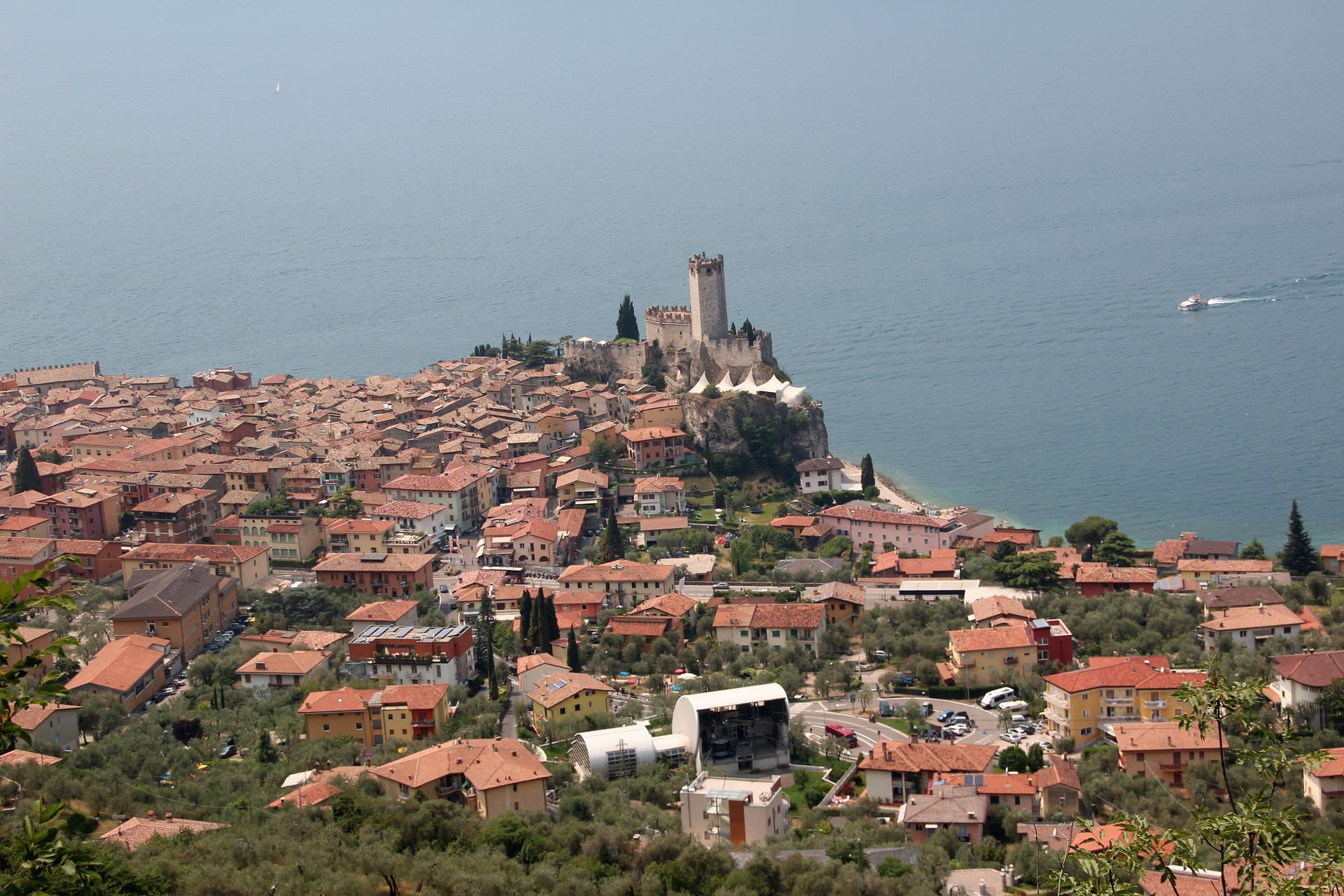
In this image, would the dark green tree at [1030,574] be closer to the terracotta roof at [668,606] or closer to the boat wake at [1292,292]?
the terracotta roof at [668,606]

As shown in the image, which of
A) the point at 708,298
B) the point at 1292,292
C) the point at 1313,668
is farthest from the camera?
the point at 1292,292

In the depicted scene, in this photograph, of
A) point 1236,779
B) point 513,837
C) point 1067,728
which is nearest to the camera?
point 513,837

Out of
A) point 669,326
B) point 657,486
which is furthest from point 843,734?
point 669,326

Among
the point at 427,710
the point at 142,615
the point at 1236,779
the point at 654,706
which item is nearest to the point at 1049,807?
the point at 1236,779

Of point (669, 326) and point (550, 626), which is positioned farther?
point (669, 326)

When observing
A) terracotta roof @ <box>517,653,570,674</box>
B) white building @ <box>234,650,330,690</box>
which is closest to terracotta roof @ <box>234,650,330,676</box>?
white building @ <box>234,650,330,690</box>

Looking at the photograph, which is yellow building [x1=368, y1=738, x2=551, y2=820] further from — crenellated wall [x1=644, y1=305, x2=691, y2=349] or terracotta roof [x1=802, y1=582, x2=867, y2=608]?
crenellated wall [x1=644, y1=305, x2=691, y2=349]

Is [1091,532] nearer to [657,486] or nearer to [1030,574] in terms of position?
[1030,574]

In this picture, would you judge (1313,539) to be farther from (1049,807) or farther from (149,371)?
(149,371)
